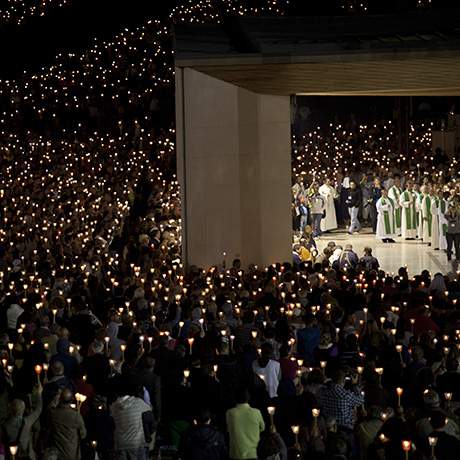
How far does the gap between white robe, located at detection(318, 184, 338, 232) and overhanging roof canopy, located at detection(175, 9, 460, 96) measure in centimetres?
672

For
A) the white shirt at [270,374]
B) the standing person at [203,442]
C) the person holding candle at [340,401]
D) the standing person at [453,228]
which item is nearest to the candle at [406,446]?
the person holding candle at [340,401]

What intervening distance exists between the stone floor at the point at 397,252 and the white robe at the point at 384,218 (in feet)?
0.69

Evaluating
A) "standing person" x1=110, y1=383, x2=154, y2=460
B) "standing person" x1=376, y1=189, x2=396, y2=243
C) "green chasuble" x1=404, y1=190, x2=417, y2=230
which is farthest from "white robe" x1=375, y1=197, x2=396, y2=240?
"standing person" x1=110, y1=383, x2=154, y2=460

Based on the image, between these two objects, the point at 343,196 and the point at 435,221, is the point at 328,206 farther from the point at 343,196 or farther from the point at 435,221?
the point at 435,221

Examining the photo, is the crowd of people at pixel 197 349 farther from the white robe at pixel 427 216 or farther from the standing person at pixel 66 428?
the white robe at pixel 427 216

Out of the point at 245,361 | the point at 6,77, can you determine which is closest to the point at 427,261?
the point at 245,361

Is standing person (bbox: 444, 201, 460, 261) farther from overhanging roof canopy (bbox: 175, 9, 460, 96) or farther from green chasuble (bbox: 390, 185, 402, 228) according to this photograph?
green chasuble (bbox: 390, 185, 402, 228)

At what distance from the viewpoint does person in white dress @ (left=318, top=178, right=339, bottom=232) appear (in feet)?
118

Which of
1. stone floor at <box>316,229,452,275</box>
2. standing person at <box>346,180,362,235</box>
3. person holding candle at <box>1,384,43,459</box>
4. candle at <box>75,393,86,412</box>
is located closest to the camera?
person holding candle at <box>1,384,43,459</box>

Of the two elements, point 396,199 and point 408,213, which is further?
point 396,199

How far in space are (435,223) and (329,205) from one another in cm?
403

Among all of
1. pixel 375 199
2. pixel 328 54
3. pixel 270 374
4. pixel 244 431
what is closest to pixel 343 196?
pixel 375 199

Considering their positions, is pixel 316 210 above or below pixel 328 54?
below

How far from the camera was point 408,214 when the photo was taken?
111 ft
